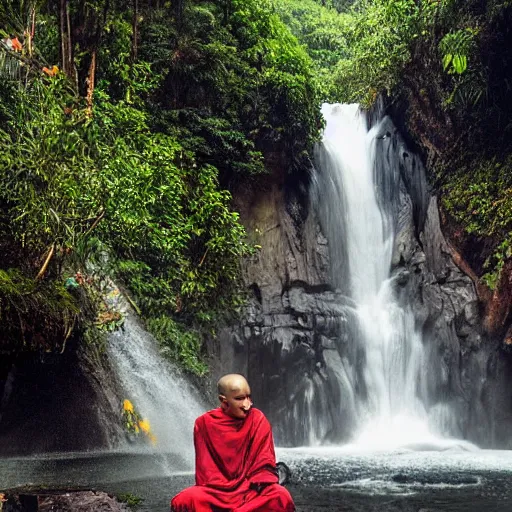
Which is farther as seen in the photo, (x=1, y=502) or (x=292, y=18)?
(x=292, y=18)

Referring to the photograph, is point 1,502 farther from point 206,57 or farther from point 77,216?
point 206,57

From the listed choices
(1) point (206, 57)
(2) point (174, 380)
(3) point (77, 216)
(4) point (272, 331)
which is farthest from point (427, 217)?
(3) point (77, 216)

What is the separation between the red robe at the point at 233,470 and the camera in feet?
13.8

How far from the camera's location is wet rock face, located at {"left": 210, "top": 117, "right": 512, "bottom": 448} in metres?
14.1

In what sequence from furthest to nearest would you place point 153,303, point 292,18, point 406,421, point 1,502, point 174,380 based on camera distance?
point 292,18 < point 406,421 < point 153,303 < point 174,380 < point 1,502

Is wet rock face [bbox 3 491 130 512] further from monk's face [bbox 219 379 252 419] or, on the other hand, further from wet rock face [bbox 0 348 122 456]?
wet rock face [bbox 0 348 122 456]

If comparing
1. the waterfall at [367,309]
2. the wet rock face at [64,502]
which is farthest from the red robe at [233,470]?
the waterfall at [367,309]

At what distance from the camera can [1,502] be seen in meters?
5.11

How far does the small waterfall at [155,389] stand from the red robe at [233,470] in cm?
544

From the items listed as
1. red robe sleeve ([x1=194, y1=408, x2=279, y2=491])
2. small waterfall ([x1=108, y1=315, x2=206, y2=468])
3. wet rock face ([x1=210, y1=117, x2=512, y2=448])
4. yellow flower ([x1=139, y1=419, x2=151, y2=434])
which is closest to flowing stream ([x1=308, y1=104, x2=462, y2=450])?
wet rock face ([x1=210, y1=117, x2=512, y2=448])

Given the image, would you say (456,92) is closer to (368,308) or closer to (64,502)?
(368,308)

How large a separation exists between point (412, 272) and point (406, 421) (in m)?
3.57

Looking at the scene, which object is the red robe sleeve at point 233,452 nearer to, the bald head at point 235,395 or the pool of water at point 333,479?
the bald head at point 235,395

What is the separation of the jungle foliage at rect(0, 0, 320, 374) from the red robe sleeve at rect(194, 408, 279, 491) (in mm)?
4179
